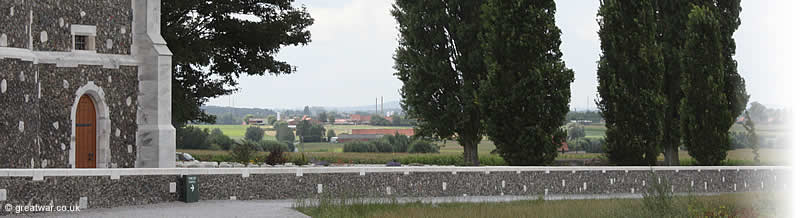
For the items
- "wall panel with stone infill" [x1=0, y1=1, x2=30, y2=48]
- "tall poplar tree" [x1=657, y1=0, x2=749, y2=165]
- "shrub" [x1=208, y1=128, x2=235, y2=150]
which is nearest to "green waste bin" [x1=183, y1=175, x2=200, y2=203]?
"wall panel with stone infill" [x1=0, y1=1, x2=30, y2=48]

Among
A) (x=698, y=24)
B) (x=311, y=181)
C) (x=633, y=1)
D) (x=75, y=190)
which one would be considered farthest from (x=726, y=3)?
(x=75, y=190)

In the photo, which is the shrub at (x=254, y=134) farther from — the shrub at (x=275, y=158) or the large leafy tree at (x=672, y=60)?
the large leafy tree at (x=672, y=60)

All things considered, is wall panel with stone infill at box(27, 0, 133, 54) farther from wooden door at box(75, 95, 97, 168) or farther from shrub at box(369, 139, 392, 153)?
shrub at box(369, 139, 392, 153)

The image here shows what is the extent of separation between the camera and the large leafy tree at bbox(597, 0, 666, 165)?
31562 mm

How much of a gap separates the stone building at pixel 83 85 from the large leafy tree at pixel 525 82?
11601 mm

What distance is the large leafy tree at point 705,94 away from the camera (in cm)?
3362

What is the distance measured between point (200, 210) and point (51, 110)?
27.2 feet

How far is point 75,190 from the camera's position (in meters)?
16.4

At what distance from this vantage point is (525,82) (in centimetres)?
2905

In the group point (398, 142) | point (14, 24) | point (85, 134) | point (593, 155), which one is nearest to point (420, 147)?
point (398, 142)

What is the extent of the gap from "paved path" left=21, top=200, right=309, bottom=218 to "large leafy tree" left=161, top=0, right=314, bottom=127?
1545 cm

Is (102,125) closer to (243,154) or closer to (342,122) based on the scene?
(243,154)

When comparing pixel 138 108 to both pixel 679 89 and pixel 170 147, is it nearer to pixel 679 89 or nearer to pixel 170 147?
pixel 170 147

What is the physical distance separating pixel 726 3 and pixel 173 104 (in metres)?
23.8
